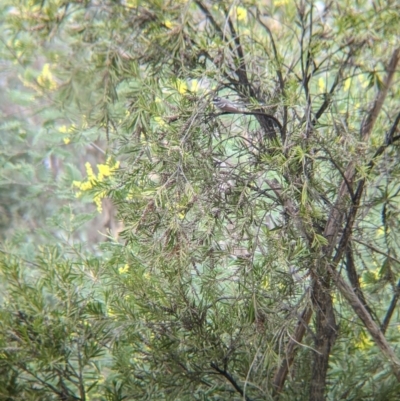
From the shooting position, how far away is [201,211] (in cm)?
164

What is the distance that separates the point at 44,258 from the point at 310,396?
1034 mm

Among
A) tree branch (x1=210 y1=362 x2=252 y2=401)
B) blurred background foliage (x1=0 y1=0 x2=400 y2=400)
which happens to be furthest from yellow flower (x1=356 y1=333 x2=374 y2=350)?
tree branch (x1=210 y1=362 x2=252 y2=401)

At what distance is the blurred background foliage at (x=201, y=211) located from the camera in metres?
1.71

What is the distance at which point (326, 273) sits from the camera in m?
1.87

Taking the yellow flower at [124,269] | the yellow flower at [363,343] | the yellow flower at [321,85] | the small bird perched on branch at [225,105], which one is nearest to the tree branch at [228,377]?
the yellow flower at [124,269]

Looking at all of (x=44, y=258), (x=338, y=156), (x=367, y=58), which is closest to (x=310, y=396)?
(x=338, y=156)

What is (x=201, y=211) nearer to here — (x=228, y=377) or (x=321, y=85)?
(x=228, y=377)

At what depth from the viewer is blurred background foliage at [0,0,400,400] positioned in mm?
1715

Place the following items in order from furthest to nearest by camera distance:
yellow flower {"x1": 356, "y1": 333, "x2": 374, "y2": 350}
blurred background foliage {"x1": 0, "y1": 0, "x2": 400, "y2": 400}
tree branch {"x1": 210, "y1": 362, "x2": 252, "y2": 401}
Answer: yellow flower {"x1": 356, "y1": 333, "x2": 374, "y2": 350} < tree branch {"x1": 210, "y1": 362, "x2": 252, "y2": 401} < blurred background foliage {"x1": 0, "y1": 0, "x2": 400, "y2": 400}

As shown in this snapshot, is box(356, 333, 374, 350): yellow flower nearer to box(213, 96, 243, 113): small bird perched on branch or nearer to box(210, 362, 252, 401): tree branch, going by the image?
box(210, 362, 252, 401): tree branch

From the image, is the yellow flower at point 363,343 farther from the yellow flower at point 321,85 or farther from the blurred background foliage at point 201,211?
the yellow flower at point 321,85

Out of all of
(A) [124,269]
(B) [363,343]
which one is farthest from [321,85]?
(A) [124,269]

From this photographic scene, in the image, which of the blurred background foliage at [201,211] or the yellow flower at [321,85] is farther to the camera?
the yellow flower at [321,85]

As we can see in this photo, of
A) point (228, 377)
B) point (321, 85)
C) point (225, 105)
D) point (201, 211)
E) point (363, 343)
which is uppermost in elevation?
point (321, 85)
